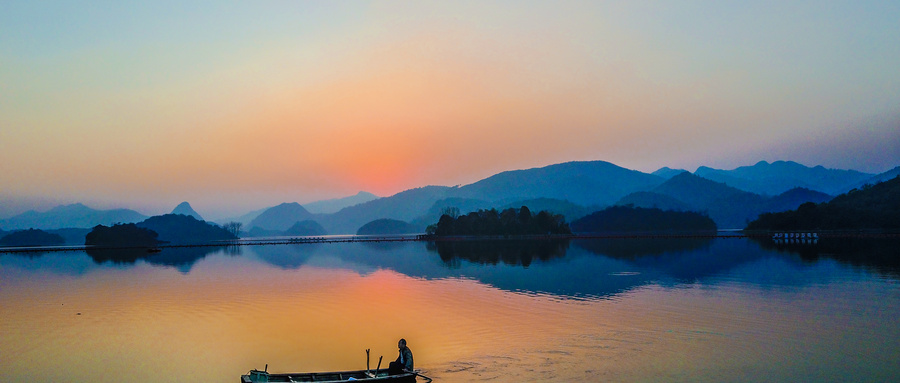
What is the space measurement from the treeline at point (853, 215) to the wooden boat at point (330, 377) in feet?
512

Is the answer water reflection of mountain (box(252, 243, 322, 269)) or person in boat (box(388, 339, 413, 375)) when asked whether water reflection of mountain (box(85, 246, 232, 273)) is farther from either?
person in boat (box(388, 339, 413, 375))

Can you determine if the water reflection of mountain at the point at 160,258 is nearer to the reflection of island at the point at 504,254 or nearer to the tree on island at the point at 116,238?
the reflection of island at the point at 504,254

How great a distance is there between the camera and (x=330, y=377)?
18.9 meters

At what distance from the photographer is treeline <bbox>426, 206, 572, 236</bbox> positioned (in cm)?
18075

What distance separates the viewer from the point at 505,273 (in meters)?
61.2

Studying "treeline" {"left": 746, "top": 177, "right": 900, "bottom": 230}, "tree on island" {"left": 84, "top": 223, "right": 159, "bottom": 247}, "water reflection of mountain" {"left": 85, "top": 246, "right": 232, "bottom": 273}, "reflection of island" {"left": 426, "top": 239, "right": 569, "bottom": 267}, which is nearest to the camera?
"reflection of island" {"left": 426, "top": 239, "right": 569, "bottom": 267}

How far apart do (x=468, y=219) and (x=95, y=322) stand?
161015 millimetres

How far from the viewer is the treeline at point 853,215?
136000 mm

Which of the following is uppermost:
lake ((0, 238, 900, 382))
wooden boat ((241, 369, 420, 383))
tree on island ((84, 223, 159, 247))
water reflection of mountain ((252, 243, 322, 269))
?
tree on island ((84, 223, 159, 247))

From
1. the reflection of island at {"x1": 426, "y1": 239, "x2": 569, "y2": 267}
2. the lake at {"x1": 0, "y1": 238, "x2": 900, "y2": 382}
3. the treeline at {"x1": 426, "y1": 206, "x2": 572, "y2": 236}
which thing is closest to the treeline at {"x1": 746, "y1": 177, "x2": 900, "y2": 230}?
the treeline at {"x1": 426, "y1": 206, "x2": 572, "y2": 236}

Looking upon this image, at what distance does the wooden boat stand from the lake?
7.54ft

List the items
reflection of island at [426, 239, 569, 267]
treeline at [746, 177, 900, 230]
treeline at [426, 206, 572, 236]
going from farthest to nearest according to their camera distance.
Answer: treeline at [426, 206, 572, 236] → treeline at [746, 177, 900, 230] → reflection of island at [426, 239, 569, 267]

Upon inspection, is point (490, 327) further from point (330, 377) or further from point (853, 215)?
point (853, 215)

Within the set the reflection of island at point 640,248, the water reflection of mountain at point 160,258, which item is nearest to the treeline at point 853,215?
the reflection of island at point 640,248
